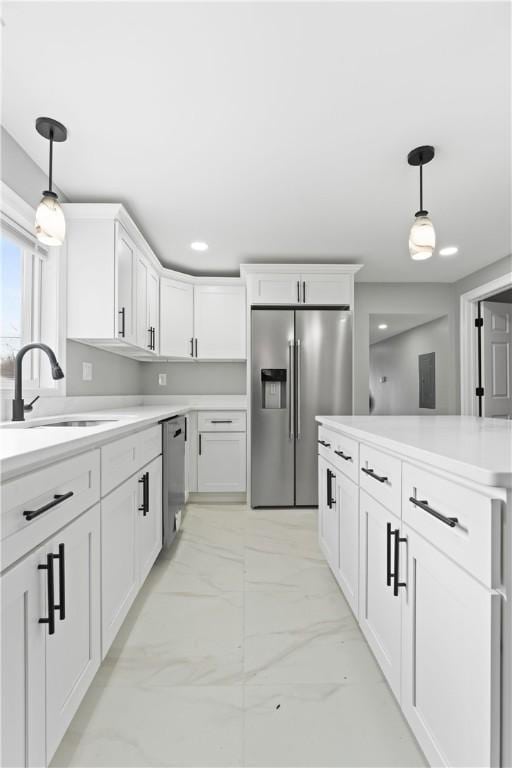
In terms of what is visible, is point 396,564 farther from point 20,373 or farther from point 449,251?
point 449,251

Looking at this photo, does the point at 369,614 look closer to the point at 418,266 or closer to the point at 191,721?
the point at 191,721

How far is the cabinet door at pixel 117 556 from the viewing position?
1.35 m

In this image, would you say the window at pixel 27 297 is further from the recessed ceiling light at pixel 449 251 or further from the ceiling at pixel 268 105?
the recessed ceiling light at pixel 449 251

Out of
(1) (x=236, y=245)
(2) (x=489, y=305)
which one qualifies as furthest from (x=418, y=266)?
(1) (x=236, y=245)

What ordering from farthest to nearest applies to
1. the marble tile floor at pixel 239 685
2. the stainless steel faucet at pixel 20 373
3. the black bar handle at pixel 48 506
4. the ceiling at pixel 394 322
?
the ceiling at pixel 394 322 → the stainless steel faucet at pixel 20 373 → the marble tile floor at pixel 239 685 → the black bar handle at pixel 48 506

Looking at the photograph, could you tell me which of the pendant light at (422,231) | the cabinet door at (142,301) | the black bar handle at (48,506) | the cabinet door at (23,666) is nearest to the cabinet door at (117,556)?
the black bar handle at (48,506)

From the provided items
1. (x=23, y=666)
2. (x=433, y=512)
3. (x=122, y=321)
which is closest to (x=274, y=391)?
(x=122, y=321)

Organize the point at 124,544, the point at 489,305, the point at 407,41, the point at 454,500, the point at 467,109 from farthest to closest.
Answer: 1. the point at 489,305
2. the point at 467,109
3. the point at 124,544
4. the point at 407,41
5. the point at 454,500

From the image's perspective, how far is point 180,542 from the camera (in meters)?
2.71

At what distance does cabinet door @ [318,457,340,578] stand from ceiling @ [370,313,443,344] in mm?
3262

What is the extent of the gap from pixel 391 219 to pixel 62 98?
7.40 ft

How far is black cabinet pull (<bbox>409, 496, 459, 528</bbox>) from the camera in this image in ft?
2.83

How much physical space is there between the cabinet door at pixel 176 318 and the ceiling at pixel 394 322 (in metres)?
2.63

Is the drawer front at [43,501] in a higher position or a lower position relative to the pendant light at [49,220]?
lower
